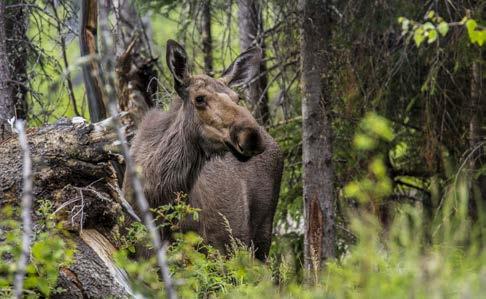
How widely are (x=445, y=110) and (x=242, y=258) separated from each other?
4.97 metres

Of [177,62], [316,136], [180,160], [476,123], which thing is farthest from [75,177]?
[476,123]

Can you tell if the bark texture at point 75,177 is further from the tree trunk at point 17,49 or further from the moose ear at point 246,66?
the moose ear at point 246,66

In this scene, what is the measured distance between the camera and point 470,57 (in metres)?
10.6

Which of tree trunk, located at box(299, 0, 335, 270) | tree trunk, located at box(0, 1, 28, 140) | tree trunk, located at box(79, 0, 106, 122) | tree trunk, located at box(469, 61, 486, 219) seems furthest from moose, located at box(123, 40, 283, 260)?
Result: tree trunk, located at box(469, 61, 486, 219)

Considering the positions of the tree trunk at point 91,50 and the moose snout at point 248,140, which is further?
the tree trunk at point 91,50

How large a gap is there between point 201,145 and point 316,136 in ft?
6.72

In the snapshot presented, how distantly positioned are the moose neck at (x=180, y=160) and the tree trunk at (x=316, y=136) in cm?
194

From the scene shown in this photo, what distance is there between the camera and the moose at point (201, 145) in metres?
8.36

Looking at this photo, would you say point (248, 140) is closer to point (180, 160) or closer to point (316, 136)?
point (180, 160)

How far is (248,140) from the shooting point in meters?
8.02

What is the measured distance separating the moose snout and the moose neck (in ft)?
2.37

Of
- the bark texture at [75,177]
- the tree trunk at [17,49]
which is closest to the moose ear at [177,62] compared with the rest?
the tree trunk at [17,49]

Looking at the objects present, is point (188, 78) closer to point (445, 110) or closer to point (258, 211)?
point (258, 211)

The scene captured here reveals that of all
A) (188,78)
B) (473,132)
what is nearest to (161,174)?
(188,78)
